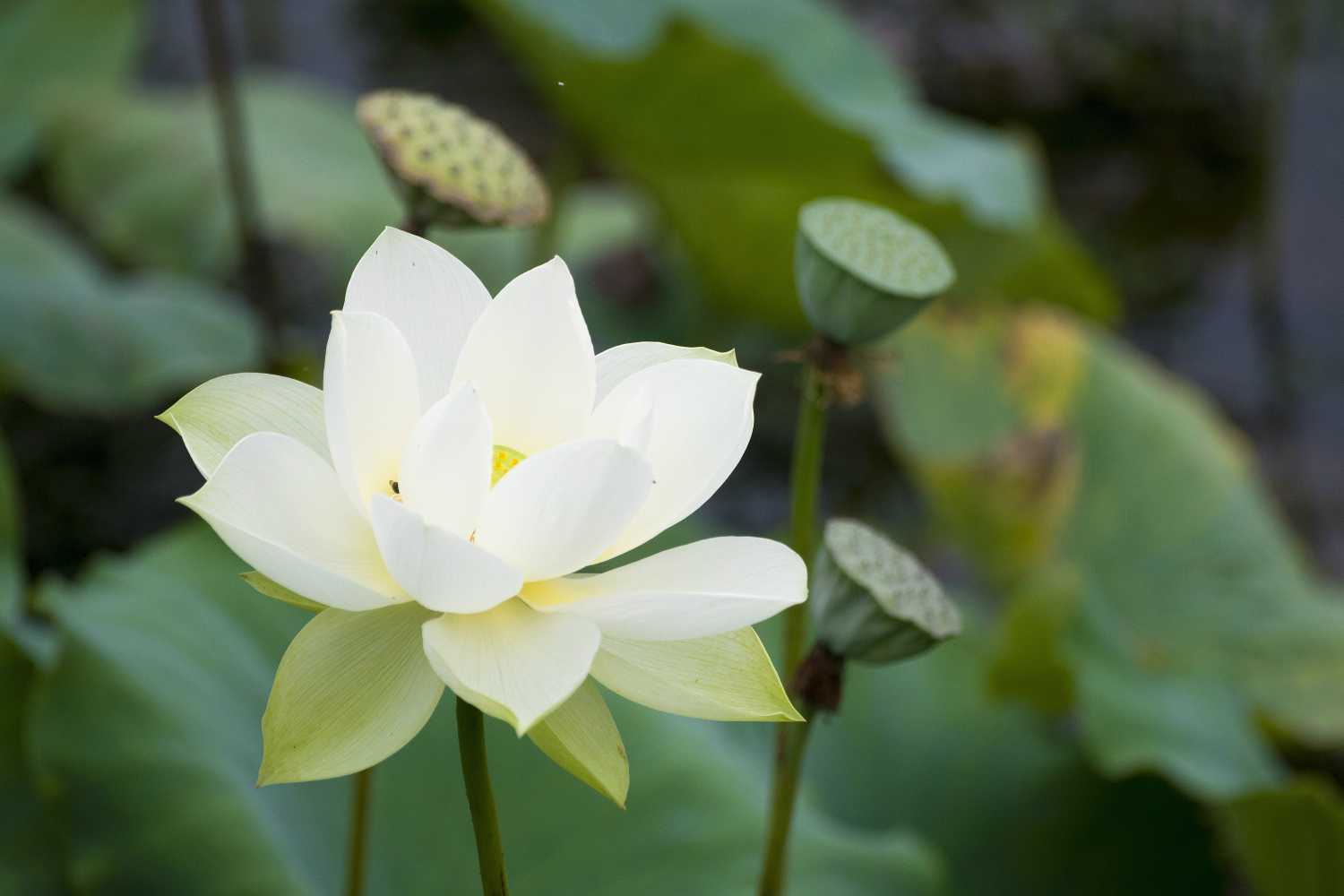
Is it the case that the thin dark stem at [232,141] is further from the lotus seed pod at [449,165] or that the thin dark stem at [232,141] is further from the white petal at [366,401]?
the white petal at [366,401]

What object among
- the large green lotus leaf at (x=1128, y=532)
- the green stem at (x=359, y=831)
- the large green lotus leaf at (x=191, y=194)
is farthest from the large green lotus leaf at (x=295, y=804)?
the large green lotus leaf at (x=191, y=194)

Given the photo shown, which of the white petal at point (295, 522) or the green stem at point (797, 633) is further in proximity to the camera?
the green stem at point (797, 633)

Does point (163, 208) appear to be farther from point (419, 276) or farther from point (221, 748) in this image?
point (419, 276)

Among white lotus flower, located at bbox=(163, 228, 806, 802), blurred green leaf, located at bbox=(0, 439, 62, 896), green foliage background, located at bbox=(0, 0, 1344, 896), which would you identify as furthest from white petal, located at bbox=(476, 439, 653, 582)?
blurred green leaf, located at bbox=(0, 439, 62, 896)

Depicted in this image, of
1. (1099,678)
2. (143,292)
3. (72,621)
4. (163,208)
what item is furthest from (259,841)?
(163,208)

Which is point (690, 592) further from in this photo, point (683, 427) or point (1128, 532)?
point (1128, 532)

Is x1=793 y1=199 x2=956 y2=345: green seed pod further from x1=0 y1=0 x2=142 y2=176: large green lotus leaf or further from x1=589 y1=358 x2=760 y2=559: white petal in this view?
x1=0 y1=0 x2=142 y2=176: large green lotus leaf

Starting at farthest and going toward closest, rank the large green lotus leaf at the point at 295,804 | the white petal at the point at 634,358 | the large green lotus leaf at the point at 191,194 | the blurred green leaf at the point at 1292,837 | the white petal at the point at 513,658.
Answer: the large green lotus leaf at the point at 191,194
the blurred green leaf at the point at 1292,837
the large green lotus leaf at the point at 295,804
the white petal at the point at 634,358
the white petal at the point at 513,658

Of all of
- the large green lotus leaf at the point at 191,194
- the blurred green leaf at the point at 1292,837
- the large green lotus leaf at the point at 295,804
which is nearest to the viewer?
the large green lotus leaf at the point at 295,804
